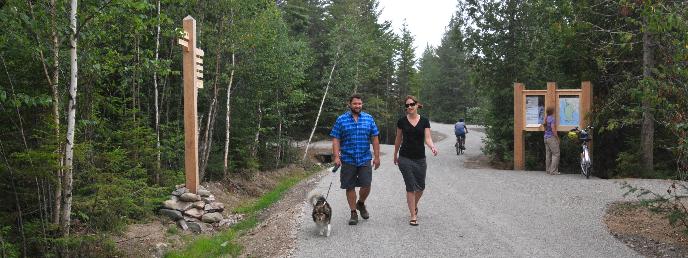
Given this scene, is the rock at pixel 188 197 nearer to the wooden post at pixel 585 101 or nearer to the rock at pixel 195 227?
the rock at pixel 195 227

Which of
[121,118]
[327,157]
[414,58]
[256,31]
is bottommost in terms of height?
[327,157]

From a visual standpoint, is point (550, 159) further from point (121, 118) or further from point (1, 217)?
point (1, 217)

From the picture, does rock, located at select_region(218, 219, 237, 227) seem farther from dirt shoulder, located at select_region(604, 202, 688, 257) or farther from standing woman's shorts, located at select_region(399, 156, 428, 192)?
dirt shoulder, located at select_region(604, 202, 688, 257)

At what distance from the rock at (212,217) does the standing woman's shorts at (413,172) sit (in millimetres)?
4682

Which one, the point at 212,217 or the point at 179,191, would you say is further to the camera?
the point at 179,191

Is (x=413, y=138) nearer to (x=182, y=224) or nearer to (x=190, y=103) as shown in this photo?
(x=182, y=224)

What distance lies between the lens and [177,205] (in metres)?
10.1

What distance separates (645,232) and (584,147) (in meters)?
6.66

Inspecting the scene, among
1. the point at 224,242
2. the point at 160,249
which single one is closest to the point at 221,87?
the point at 160,249

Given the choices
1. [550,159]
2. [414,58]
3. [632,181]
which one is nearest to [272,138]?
[550,159]

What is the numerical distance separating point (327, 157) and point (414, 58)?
77.4 ft

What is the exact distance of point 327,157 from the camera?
2642 cm

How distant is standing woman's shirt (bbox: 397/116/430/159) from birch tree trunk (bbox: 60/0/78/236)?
4.00m

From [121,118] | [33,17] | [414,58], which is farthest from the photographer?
[414,58]
